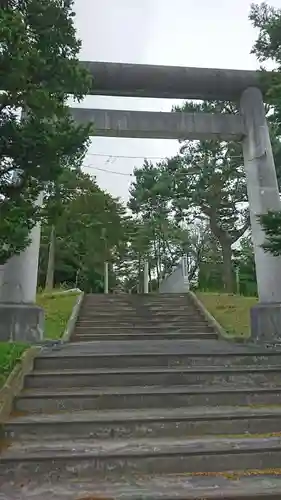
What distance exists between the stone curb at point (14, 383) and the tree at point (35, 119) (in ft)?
3.73

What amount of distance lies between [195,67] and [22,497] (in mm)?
8442

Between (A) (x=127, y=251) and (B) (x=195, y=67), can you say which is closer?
(B) (x=195, y=67)

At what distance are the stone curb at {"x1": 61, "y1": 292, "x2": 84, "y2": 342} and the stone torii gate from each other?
340cm

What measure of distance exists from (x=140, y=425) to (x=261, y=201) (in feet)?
20.2

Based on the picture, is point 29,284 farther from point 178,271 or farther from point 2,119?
point 178,271

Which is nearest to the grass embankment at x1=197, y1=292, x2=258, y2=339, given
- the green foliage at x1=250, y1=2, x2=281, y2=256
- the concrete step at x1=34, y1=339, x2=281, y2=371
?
the concrete step at x1=34, y1=339, x2=281, y2=371

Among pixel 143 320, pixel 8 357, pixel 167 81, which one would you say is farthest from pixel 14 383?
pixel 167 81

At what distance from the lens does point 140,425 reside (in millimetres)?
3889

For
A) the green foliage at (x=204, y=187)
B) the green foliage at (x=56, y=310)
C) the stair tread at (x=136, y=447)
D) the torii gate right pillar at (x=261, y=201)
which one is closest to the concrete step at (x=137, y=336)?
the green foliage at (x=56, y=310)

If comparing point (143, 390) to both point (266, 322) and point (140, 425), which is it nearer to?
point (140, 425)

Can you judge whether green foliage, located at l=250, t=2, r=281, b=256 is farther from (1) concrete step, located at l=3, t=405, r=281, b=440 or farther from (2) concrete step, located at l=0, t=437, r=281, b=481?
(2) concrete step, located at l=0, t=437, r=281, b=481

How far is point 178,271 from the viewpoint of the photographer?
16.4 meters

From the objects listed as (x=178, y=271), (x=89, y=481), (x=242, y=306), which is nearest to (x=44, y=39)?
(x=89, y=481)

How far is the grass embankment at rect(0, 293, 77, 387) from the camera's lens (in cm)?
483
